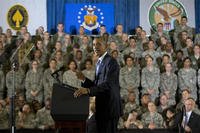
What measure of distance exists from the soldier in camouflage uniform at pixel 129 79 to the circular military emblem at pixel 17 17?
480cm

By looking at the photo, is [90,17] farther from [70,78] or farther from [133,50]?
[70,78]

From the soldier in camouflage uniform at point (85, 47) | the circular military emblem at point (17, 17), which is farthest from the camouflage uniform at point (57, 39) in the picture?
the circular military emblem at point (17, 17)

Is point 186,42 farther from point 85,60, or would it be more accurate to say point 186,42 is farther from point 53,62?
point 53,62

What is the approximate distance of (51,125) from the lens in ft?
31.6

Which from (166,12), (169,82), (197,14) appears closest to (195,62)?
(169,82)

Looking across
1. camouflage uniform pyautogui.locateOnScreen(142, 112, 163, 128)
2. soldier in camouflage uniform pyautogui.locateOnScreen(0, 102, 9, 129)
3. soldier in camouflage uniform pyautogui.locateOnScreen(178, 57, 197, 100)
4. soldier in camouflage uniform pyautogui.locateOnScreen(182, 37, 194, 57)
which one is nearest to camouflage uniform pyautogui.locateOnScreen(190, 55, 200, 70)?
soldier in camouflage uniform pyautogui.locateOnScreen(182, 37, 194, 57)

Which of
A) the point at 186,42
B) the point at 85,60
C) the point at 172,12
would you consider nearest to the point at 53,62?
the point at 85,60

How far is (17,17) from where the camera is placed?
46.8 ft

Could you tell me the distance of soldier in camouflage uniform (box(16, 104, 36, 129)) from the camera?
9602 mm

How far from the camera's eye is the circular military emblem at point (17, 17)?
14219 millimetres

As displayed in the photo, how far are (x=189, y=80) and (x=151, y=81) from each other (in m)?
0.86

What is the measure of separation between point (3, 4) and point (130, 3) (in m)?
3.92

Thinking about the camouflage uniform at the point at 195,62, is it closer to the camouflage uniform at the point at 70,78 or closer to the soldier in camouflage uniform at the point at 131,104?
the soldier in camouflage uniform at the point at 131,104

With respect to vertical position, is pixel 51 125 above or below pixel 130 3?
below
